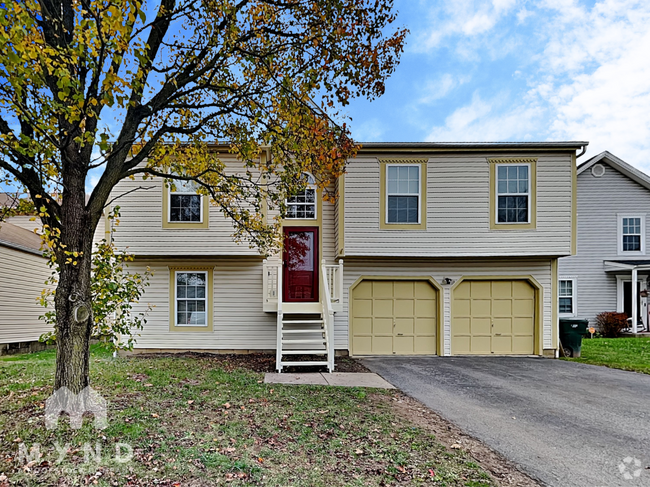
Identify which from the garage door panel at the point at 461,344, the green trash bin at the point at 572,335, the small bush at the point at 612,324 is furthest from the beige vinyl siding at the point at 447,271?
the small bush at the point at 612,324

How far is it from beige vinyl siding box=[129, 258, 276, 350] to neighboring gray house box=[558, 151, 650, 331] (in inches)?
512

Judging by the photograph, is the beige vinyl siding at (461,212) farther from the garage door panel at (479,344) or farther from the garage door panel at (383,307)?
the garage door panel at (479,344)

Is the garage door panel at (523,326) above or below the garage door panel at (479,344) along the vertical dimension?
above

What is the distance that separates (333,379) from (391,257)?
13.4ft

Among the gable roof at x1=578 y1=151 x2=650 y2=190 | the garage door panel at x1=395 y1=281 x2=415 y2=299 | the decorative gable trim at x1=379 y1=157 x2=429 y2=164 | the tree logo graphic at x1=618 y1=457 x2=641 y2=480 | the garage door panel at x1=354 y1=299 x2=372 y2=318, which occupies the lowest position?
the tree logo graphic at x1=618 y1=457 x2=641 y2=480

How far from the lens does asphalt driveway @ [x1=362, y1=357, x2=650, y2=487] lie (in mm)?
3998

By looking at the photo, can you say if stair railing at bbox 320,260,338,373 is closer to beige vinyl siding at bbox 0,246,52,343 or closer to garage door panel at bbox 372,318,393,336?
garage door panel at bbox 372,318,393,336

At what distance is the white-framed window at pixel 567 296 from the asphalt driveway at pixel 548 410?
781 centimetres

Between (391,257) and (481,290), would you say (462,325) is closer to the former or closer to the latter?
(481,290)

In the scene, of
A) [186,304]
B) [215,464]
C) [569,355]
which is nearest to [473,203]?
[569,355]

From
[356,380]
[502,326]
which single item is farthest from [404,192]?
[356,380]

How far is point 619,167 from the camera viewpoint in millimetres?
17156

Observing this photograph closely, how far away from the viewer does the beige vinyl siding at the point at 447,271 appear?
11055mm

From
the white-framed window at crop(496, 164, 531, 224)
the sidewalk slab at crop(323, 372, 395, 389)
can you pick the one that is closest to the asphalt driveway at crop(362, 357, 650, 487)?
the sidewalk slab at crop(323, 372, 395, 389)
